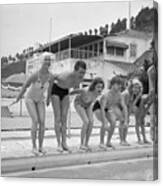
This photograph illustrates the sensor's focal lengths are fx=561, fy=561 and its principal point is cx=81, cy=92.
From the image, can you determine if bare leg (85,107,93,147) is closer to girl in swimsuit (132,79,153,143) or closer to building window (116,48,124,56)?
girl in swimsuit (132,79,153,143)

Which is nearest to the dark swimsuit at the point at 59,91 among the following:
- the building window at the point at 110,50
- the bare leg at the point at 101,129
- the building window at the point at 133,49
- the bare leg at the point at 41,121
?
the bare leg at the point at 41,121

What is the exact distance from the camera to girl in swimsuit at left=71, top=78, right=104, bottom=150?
3275 millimetres

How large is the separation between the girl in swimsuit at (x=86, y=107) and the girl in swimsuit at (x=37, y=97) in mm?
194

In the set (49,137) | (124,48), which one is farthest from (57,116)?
(124,48)

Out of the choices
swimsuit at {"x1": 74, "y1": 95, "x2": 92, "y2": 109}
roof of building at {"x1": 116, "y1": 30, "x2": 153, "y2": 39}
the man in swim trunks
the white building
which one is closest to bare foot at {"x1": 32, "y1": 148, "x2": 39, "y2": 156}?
the man in swim trunks

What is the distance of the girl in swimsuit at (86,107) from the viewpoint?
3275 millimetres

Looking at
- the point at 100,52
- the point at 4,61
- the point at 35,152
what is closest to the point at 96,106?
the point at 100,52

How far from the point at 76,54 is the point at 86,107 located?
32cm

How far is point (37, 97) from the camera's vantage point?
3344mm

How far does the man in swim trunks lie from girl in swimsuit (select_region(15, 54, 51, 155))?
0.05 meters

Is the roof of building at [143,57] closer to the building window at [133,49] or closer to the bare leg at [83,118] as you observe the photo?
the building window at [133,49]

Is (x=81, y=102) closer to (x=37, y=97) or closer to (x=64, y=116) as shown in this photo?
(x=64, y=116)

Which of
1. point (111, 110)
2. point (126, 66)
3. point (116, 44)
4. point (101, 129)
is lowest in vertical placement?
point (101, 129)

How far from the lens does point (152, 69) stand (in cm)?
312
